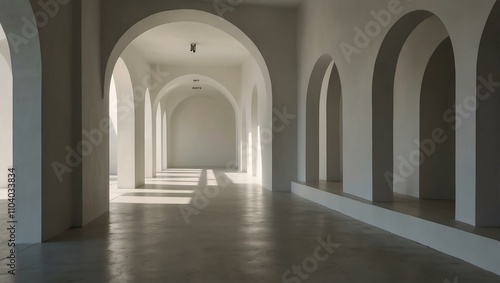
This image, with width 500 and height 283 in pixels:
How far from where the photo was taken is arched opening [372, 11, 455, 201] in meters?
8.41

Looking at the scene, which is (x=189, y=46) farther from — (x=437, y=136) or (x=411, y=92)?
(x=437, y=136)

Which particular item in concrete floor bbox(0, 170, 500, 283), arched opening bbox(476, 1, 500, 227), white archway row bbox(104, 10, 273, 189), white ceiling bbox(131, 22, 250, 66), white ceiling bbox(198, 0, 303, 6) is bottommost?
concrete floor bbox(0, 170, 500, 283)

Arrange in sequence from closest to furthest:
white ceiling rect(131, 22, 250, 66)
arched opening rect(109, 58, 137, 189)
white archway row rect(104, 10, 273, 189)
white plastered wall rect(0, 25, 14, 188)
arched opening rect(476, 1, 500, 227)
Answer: arched opening rect(476, 1, 500, 227) < white archway row rect(104, 10, 273, 189) < arched opening rect(109, 58, 137, 189) < white ceiling rect(131, 22, 250, 66) < white plastered wall rect(0, 25, 14, 188)

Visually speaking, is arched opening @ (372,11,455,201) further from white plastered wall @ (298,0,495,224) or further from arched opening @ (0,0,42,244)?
arched opening @ (0,0,42,244)

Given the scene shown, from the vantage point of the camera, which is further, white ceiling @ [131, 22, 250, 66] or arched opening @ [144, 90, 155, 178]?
arched opening @ [144, 90, 155, 178]

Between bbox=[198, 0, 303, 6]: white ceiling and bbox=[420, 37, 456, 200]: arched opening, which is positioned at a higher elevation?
bbox=[198, 0, 303, 6]: white ceiling

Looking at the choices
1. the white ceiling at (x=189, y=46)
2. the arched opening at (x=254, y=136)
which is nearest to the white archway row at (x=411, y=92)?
the white ceiling at (x=189, y=46)

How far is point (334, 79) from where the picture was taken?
13.0 meters

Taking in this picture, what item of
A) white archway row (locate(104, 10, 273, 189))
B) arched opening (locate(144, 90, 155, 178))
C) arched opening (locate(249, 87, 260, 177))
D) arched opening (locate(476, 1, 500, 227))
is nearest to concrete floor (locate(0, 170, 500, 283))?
arched opening (locate(476, 1, 500, 227))

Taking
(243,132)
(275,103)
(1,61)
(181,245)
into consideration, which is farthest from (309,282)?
(243,132)

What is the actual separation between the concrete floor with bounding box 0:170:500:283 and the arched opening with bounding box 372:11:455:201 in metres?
1.69

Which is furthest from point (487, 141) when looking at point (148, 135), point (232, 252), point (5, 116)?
point (148, 135)

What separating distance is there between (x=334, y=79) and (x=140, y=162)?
7302 millimetres

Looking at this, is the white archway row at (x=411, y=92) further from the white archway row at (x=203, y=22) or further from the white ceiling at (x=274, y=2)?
the white archway row at (x=203, y=22)
